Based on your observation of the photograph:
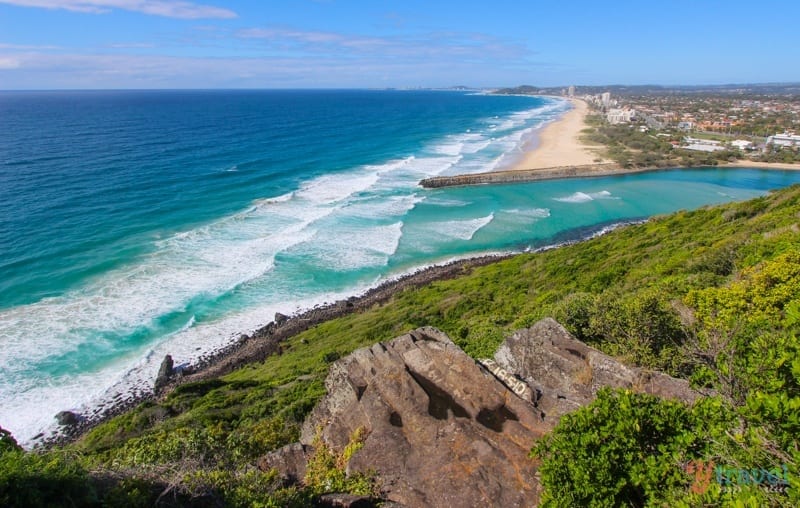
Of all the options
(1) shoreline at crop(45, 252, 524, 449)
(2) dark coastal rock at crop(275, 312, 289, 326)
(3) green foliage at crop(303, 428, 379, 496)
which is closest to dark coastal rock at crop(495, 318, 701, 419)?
(3) green foliage at crop(303, 428, 379, 496)

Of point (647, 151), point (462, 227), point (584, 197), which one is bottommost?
point (462, 227)

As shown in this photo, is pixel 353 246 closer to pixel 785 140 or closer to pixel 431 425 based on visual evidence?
pixel 431 425

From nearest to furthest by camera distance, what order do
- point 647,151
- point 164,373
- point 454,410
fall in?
point 454,410, point 164,373, point 647,151

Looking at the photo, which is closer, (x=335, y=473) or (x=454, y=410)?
(x=335, y=473)

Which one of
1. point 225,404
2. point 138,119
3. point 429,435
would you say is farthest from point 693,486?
point 138,119

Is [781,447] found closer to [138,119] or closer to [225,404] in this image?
[225,404]

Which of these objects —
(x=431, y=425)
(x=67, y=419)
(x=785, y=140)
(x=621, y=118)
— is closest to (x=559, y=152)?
(x=785, y=140)

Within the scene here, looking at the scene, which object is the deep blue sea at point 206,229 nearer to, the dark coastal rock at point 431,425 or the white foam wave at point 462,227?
the white foam wave at point 462,227
